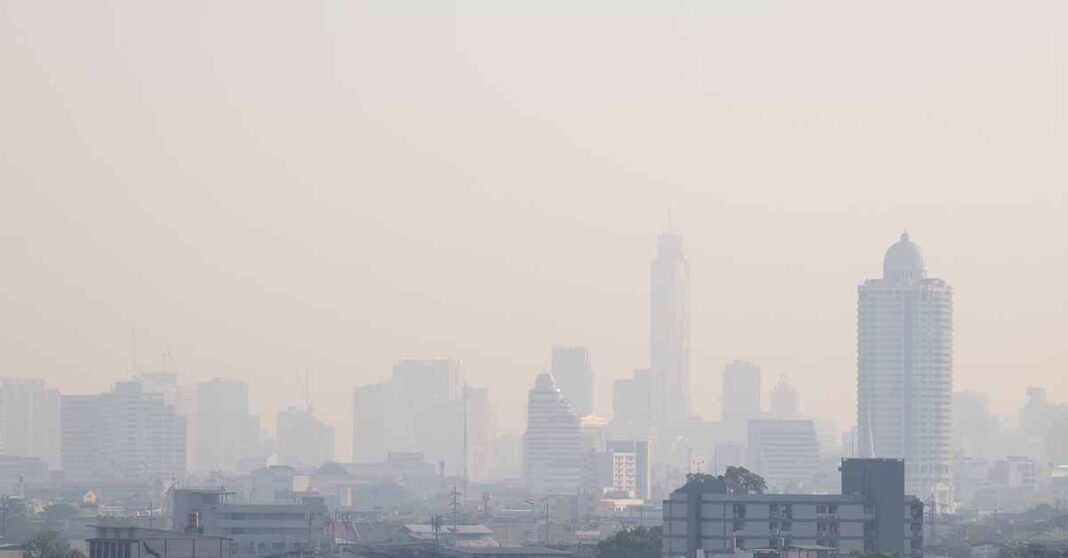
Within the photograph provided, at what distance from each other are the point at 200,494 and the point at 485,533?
29.6 meters

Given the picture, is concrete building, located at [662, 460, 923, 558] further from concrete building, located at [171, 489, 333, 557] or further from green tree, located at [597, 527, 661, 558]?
concrete building, located at [171, 489, 333, 557]

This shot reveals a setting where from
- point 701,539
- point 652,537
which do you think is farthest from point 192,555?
point 652,537

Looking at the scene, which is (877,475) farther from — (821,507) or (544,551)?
(544,551)

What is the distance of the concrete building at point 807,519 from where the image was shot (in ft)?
384

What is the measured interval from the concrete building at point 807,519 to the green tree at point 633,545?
35.0 feet

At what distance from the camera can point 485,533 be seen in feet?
611

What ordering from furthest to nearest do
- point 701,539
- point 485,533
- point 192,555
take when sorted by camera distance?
point 485,533
point 701,539
point 192,555

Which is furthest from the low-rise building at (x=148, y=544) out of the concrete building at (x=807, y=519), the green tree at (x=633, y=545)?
the green tree at (x=633, y=545)

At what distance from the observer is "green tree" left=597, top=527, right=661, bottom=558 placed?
430 feet

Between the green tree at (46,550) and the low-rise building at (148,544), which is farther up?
the low-rise building at (148,544)

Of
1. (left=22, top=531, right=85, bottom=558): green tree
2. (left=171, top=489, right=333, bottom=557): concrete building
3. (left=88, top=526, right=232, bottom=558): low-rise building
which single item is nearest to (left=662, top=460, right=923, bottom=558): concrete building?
(left=22, top=531, right=85, bottom=558): green tree

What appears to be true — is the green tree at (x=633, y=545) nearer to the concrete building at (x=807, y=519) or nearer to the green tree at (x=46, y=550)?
the concrete building at (x=807, y=519)

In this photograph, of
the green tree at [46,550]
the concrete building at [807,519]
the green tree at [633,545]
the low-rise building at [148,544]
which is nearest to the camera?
the low-rise building at [148,544]

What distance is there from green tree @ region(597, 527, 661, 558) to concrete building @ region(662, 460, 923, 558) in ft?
35.0
